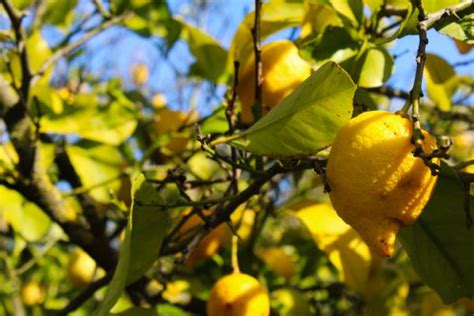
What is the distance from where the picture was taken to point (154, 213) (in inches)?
Result: 30.6

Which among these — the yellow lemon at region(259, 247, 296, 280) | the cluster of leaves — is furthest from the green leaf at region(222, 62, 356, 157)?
the yellow lemon at region(259, 247, 296, 280)

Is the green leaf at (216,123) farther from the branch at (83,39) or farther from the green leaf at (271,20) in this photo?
the branch at (83,39)

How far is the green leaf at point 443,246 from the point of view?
68 cm

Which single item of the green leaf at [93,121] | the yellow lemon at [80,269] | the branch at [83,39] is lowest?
the yellow lemon at [80,269]

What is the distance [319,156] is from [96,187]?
0.66 m

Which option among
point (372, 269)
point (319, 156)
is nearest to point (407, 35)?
point (319, 156)

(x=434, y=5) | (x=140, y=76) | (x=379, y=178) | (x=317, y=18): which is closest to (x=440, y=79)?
(x=317, y=18)

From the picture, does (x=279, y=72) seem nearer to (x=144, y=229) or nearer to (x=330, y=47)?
(x=330, y=47)

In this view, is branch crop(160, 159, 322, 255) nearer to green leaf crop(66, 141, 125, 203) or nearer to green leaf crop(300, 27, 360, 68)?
green leaf crop(300, 27, 360, 68)

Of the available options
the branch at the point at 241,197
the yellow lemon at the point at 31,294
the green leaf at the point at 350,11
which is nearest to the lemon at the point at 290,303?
the branch at the point at 241,197

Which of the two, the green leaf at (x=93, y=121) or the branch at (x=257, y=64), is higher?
the branch at (x=257, y=64)

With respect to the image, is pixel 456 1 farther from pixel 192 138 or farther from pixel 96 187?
pixel 96 187

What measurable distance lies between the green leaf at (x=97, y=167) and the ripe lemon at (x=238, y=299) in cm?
49

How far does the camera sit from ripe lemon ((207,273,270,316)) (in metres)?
0.78
